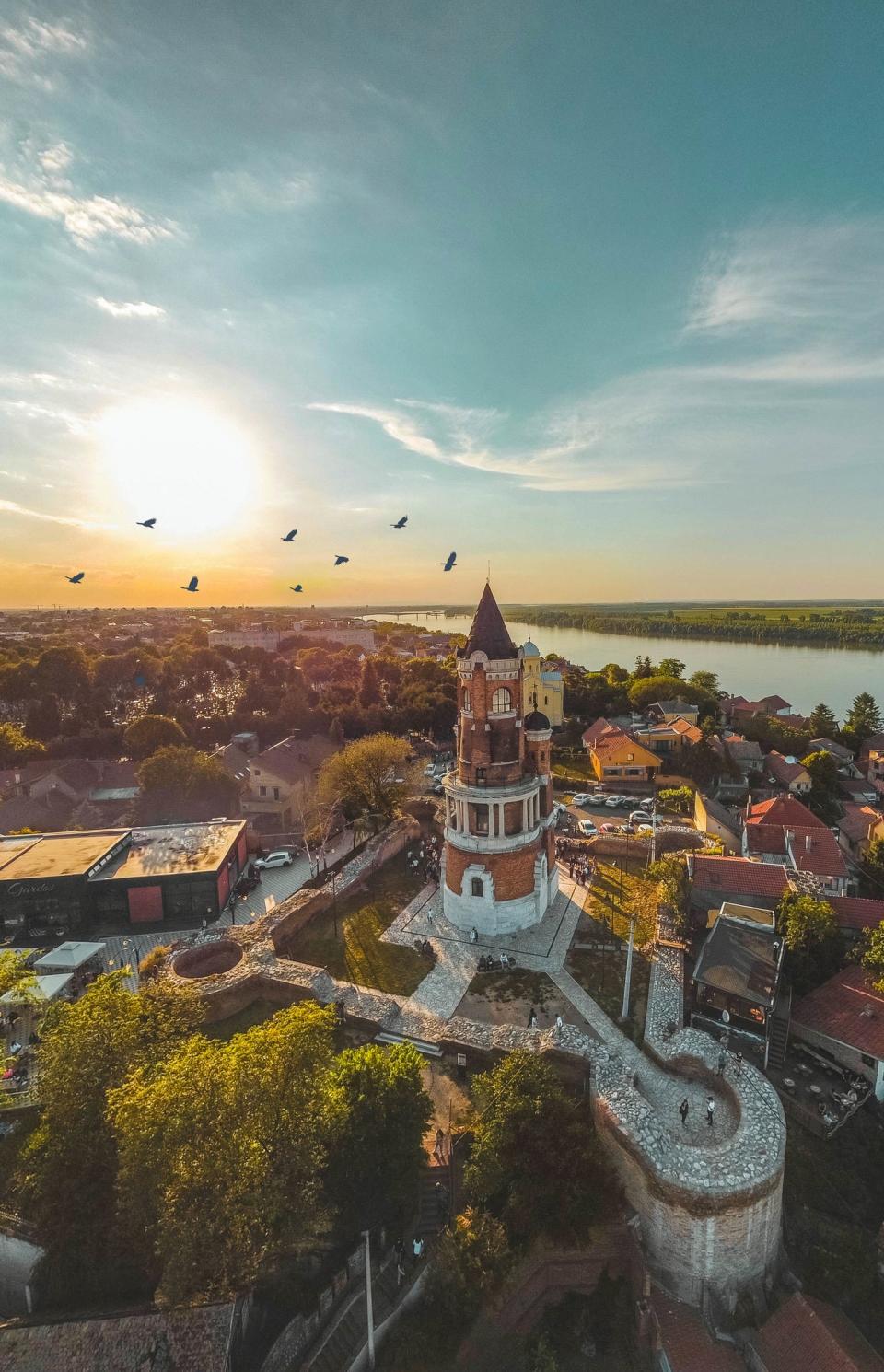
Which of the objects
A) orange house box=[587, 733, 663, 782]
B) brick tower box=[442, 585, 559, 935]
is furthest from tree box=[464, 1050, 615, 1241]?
orange house box=[587, 733, 663, 782]

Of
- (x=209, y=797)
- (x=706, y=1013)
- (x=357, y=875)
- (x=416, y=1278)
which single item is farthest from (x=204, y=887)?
(x=706, y=1013)

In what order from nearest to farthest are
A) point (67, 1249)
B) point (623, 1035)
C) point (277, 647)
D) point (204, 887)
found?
point (67, 1249) < point (623, 1035) < point (204, 887) < point (277, 647)

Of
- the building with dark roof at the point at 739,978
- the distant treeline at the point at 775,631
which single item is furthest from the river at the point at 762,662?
Answer: the building with dark roof at the point at 739,978

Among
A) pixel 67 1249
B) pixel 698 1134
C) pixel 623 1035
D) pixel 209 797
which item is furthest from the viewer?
pixel 209 797

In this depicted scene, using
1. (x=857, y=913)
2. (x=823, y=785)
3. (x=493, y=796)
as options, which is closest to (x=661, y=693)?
(x=823, y=785)

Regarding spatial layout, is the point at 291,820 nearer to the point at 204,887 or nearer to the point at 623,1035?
the point at 204,887

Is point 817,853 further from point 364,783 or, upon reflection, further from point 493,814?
point 364,783

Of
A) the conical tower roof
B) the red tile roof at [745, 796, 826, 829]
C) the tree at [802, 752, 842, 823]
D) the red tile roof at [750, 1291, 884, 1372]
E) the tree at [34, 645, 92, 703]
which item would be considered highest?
the conical tower roof

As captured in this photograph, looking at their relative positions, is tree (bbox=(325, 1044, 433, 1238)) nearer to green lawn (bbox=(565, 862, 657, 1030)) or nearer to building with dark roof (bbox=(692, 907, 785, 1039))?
green lawn (bbox=(565, 862, 657, 1030))
